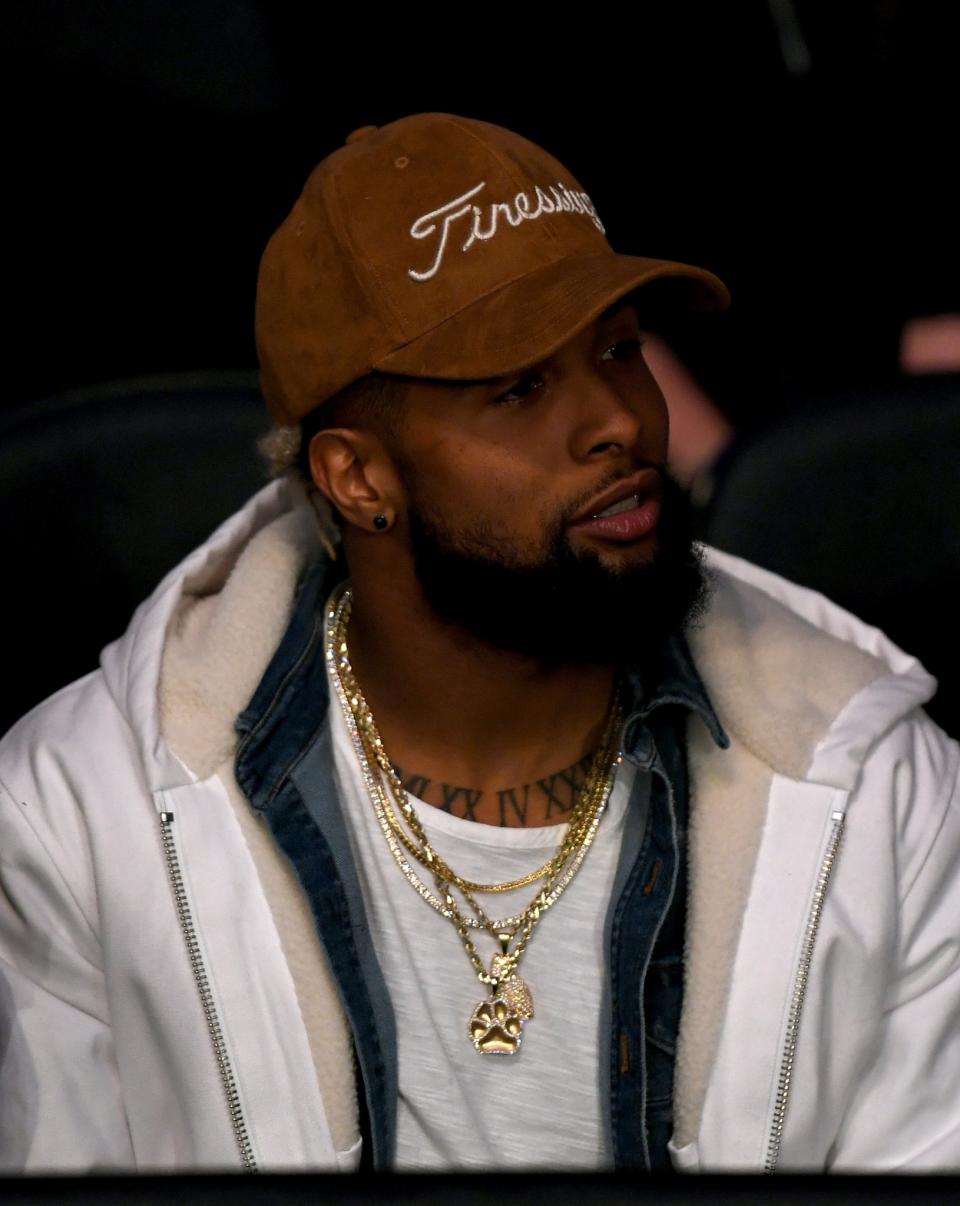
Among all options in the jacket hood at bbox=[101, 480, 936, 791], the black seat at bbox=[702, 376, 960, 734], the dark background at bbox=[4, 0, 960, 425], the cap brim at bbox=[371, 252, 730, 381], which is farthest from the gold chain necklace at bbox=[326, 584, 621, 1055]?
the dark background at bbox=[4, 0, 960, 425]

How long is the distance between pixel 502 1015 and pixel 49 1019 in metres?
0.36

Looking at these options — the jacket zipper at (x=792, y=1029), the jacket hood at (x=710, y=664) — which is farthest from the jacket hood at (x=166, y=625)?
the jacket zipper at (x=792, y=1029)

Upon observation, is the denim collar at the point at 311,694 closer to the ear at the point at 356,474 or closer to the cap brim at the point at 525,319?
the ear at the point at 356,474

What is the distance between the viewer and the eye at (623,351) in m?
1.41

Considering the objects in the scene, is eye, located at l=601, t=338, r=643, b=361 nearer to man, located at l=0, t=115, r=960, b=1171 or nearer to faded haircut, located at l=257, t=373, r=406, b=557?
man, located at l=0, t=115, r=960, b=1171

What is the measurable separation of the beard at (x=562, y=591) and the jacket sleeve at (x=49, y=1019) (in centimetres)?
37

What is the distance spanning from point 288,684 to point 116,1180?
86 cm

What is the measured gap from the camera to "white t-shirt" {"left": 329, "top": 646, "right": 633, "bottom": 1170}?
142cm

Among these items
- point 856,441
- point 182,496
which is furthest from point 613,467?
point 182,496

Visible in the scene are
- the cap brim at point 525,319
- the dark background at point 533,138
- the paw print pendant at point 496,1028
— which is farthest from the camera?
the dark background at point 533,138

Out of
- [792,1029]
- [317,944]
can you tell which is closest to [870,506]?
[792,1029]

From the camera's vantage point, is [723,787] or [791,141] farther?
[791,141]

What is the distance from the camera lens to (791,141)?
2.92 m

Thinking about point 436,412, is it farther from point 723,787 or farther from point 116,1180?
point 116,1180
